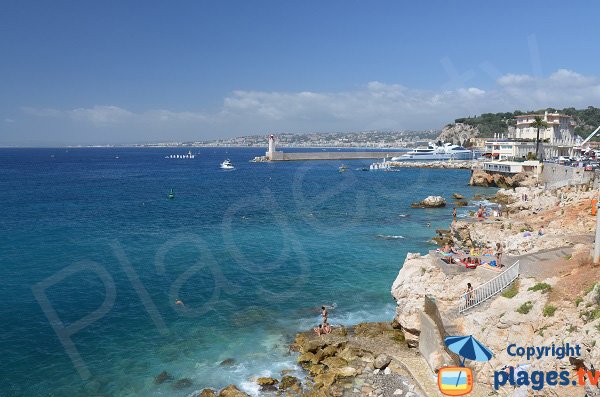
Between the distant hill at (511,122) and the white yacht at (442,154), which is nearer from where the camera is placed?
the white yacht at (442,154)

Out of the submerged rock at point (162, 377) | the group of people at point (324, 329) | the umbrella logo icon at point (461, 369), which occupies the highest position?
the umbrella logo icon at point (461, 369)

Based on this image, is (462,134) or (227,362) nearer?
(227,362)

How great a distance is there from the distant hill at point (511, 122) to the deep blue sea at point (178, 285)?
135063 millimetres

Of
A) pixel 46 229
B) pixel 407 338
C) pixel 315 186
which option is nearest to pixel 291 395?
pixel 407 338

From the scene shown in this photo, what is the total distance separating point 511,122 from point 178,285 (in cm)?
17306

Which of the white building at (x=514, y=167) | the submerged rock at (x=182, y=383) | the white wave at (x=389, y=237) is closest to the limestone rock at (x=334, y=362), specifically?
the submerged rock at (x=182, y=383)

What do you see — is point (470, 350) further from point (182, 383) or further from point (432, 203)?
point (432, 203)

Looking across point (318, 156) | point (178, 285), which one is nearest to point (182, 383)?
point (178, 285)

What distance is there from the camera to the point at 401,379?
1576 centimetres

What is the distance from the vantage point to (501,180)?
231ft

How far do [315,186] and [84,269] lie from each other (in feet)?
189

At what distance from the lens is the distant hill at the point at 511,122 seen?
157 meters

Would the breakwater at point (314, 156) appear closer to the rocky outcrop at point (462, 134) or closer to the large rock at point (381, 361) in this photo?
the rocky outcrop at point (462, 134)

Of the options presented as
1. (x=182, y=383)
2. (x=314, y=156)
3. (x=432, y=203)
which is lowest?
(x=182, y=383)
